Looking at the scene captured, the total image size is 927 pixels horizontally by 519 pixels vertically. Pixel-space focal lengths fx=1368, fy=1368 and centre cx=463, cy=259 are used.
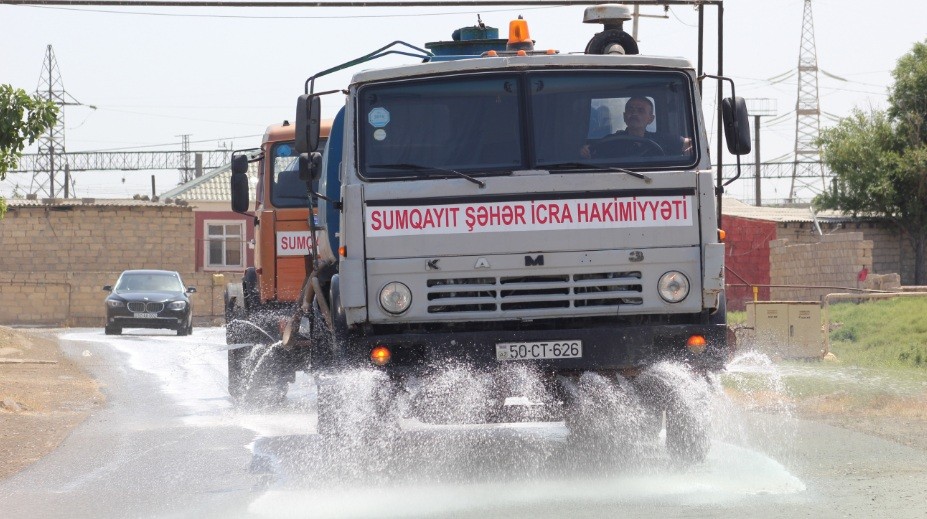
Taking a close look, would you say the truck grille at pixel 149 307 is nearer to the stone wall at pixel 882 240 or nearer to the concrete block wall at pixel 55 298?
the concrete block wall at pixel 55 298

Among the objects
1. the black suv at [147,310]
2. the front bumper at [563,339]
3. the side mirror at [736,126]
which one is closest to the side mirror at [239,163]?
the front bumper at [563,339]

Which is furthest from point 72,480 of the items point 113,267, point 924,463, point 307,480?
point 113,267

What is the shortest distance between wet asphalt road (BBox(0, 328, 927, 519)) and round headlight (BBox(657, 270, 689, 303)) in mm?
1144

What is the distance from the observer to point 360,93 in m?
9.17

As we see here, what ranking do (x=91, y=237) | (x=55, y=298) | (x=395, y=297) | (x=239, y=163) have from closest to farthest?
(x=395, y=297) < (x=239, y=163) < (x=55, y=298) < (x=91, y=237)

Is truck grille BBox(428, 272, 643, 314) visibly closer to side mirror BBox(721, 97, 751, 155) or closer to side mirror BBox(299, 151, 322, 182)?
side mirror BBox(721, 97, 751, 155)

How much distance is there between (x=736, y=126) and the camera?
9.35m

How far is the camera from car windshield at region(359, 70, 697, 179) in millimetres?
8977

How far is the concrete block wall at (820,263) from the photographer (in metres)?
39.0

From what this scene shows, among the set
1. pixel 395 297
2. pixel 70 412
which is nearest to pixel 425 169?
pixel 395 297

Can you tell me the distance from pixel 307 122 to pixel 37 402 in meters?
7.69

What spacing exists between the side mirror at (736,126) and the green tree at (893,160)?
4154 centimetres

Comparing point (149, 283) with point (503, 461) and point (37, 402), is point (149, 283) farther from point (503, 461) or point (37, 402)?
point (503, 461)

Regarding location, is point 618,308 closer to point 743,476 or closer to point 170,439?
point 743,476
